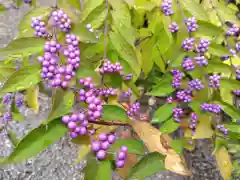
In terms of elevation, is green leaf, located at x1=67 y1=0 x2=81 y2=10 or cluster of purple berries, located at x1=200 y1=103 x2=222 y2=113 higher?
green leaf, located at x1=67 y1=0 x2=81 y2=10

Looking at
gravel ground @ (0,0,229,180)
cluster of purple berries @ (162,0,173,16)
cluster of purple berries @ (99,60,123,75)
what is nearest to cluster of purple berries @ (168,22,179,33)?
cluster of purple berries @ (162,0,173,16)

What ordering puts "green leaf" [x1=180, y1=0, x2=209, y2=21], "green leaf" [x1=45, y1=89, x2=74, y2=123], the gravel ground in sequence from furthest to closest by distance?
1. the gravel ground
2. "green leaf" [x1=180, y1=0, x2=209, y2=21]
3. "green leaf" [x1=45, y1=89, x2=74, y2=123]

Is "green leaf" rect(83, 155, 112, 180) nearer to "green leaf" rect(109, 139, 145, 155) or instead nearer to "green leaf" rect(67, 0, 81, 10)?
"green leaf" rect(109, 139, 145, 155)

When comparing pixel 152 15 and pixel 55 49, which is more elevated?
pixel 55 49

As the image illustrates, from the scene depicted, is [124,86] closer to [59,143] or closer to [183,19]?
[183,19]

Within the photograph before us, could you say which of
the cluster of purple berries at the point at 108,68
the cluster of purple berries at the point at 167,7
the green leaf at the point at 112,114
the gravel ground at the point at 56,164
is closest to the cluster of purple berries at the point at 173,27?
the cluster of purple berries at the point at 167,7

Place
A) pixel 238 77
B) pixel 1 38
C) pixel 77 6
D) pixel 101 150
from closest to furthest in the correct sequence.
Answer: pixel 101 150 → pixel 77 6 → pixel 238 77 → pixel 1 38

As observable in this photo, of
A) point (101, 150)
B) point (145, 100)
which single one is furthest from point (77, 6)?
point (145, 100)
